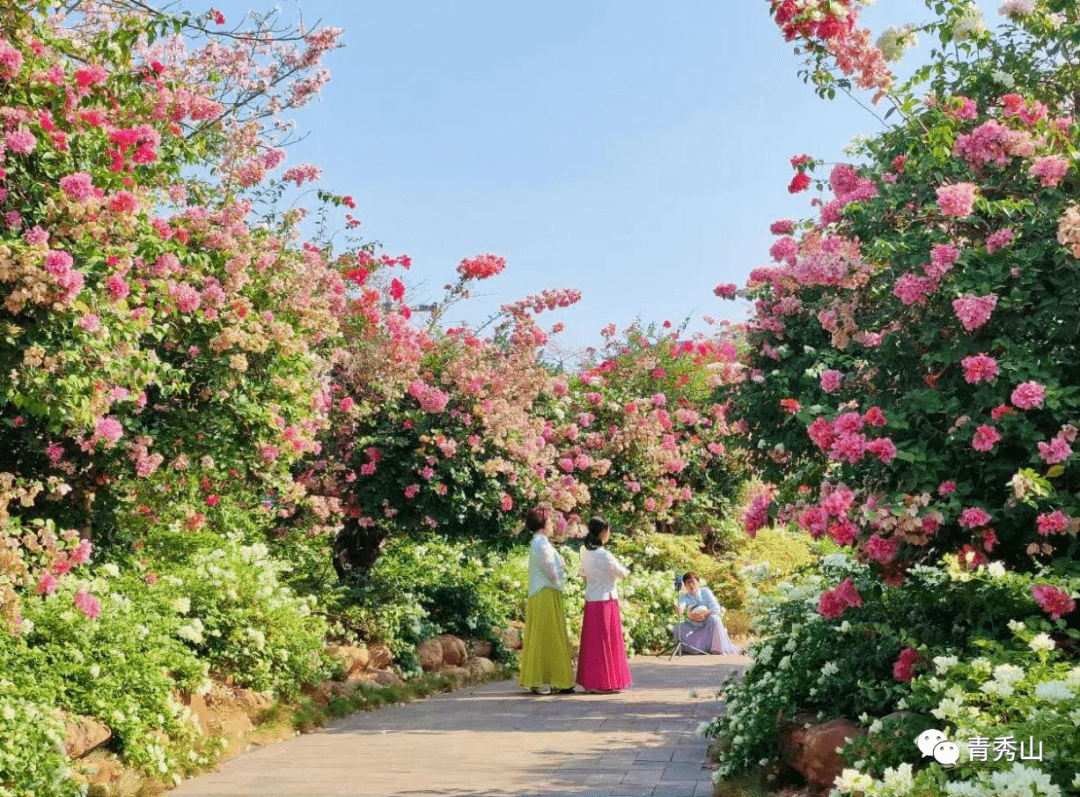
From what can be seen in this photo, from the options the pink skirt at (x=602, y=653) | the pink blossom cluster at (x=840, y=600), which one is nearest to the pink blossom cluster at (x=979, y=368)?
the pink blossom cluster at (x=840, y=600)

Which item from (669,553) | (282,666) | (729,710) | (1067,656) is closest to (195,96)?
(282,666)

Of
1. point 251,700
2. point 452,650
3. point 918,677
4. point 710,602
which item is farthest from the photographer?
point 710,602

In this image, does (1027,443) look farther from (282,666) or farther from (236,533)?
(236,533)

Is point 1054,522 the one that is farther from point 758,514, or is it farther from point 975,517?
point 758,514

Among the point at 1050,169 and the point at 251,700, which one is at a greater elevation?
the point at 1050,169

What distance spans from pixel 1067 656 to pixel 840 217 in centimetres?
278

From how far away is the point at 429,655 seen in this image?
10.6 meters

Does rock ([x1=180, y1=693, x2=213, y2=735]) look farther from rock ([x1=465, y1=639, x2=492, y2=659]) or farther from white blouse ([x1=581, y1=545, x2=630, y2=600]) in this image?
rock ([x1=465, y1=639, x2=492, y2=659])

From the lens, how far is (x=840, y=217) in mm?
6477

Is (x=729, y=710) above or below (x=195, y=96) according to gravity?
below

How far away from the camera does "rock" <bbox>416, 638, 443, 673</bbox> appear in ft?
34.6

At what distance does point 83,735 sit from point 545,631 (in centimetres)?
468

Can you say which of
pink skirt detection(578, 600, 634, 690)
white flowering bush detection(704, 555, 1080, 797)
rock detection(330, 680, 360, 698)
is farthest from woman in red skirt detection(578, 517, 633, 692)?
white flowering bush detection(704, 555, 1080, 797)

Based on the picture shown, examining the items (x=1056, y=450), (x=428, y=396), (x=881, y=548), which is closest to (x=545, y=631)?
(x=428, y=396)
